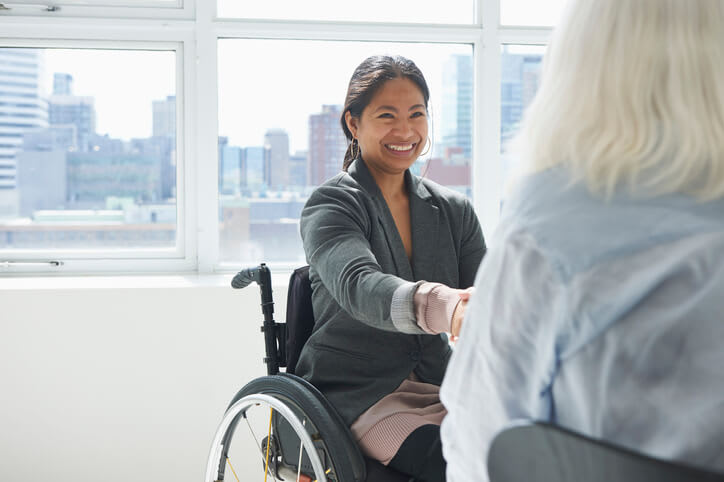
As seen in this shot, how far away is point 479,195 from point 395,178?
1.13 m

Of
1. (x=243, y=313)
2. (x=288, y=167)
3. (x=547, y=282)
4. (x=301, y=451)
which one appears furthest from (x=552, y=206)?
(x=288, y=167)

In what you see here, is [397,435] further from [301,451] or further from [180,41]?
[180,41]

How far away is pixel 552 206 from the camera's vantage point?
709 millimetres

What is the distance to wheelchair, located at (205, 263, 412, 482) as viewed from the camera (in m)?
1.28

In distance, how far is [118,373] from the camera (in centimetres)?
238

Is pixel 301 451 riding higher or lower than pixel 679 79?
lower

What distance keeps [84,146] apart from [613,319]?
2274 millimetres

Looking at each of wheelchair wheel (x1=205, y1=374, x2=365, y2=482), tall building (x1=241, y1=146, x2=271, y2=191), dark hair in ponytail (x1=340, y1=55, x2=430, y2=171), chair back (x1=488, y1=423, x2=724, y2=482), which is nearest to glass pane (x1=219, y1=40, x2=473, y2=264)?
tall building (x1=241, y1=146, x2=271, y2=191)

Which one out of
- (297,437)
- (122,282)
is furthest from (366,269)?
(122,282)

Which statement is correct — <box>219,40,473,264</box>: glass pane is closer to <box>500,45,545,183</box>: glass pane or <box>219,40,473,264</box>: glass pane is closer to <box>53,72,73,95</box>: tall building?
<box>500,45,545,183</box>: glass pane

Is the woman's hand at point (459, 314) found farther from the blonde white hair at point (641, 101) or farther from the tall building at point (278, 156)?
the tall building at point (278, 156)

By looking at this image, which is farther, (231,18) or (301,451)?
(231,18)

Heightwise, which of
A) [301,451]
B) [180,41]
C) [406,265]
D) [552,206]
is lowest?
[301,451]

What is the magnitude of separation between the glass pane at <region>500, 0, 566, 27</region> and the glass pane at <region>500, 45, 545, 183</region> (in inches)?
3.4
